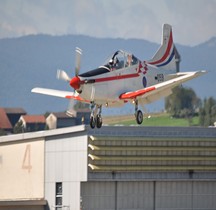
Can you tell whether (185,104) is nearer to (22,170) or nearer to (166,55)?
(22,170)

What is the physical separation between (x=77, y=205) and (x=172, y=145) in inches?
335

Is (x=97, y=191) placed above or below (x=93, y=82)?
below

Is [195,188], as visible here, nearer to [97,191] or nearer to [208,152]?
[208,152]

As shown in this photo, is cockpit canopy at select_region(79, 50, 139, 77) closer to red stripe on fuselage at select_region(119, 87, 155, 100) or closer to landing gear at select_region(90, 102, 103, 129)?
red stripe on fuselage at select_region(119, 87, 155, 100)

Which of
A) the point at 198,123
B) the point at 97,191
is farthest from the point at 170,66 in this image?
the point at 198,123

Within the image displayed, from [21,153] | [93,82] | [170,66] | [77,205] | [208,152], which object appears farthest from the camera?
[21,153]

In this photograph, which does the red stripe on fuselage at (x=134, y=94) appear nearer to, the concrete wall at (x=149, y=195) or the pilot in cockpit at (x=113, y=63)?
the pilot in cockpit at (x=113, y=63)

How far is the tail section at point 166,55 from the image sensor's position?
67375 millimetres

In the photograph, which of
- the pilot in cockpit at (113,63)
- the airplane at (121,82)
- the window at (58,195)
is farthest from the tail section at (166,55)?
the window at (58,195)

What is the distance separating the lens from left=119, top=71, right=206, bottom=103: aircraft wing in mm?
60469

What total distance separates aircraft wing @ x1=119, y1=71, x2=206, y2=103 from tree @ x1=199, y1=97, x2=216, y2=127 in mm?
104877

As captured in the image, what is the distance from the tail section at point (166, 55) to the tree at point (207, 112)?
97.8m

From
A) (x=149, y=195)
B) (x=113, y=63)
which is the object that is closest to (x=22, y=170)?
(x=149, y=195)

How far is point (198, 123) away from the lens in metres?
181
